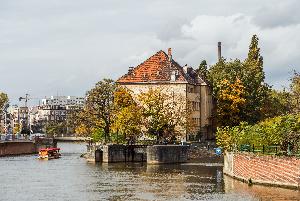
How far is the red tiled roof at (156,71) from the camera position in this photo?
12262 cm

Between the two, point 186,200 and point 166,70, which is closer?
point 186,200

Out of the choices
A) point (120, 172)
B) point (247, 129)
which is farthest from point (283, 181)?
point (120, 172)

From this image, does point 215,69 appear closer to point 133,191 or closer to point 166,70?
point 166,70

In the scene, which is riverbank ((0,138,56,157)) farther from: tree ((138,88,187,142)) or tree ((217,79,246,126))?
tree ((217,79,246,126))

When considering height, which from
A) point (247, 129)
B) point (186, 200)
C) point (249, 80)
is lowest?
point (186, 200)

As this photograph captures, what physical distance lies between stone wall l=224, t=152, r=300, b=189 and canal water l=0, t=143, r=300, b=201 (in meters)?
0.99

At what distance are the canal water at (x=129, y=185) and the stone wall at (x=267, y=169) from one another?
991mm

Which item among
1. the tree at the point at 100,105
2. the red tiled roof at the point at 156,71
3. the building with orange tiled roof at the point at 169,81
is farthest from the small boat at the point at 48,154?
the red tiled roof at the point at 156,71

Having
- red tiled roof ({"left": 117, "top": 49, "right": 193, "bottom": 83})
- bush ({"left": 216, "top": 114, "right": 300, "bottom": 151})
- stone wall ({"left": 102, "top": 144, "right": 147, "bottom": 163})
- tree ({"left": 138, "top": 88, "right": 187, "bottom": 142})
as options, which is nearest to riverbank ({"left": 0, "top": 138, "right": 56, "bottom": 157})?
red tiled roof ({"left": 117, "top": 49, "right": 193, "bottom": 83})

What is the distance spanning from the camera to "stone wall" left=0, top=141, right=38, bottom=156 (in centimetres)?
13150

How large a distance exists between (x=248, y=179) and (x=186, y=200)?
11.6 meters

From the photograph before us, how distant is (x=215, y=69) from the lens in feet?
439

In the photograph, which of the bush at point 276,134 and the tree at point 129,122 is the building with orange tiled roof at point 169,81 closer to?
the tree at point 129,122

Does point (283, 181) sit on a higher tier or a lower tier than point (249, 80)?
lower
